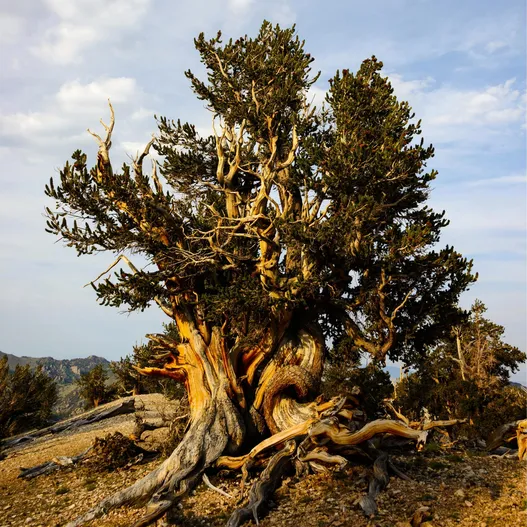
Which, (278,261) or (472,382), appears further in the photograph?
(472,382)

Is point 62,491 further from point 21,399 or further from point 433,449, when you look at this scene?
point 21,399

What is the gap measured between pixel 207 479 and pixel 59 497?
3468 mm

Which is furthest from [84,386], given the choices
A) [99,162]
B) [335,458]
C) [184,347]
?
[335,458]

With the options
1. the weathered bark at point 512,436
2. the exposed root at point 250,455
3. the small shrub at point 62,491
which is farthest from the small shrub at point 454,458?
the small shrub at point 62,491

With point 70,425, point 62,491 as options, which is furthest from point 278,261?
point 70,425

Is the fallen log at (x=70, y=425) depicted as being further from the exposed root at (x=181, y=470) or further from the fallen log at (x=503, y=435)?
the fallen log at (x=503, y=435)

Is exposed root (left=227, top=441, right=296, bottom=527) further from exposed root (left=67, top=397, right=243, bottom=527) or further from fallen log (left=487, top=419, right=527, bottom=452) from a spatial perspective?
fallen log (left=487, top=419, right=527, bottom=452)

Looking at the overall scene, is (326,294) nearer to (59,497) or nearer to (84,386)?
(59,497)

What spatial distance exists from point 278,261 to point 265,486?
5.87m

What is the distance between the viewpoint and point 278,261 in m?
12.6

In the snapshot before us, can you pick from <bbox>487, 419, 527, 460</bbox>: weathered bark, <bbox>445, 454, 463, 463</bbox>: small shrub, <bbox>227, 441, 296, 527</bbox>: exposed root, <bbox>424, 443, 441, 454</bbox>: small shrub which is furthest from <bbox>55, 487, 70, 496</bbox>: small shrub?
<bbox>487, 419, 527, 460</bbox>: weathered bark

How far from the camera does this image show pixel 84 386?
32.9 meters

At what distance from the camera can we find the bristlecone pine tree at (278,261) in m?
11.0

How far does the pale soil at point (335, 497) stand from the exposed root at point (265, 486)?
0.24m
